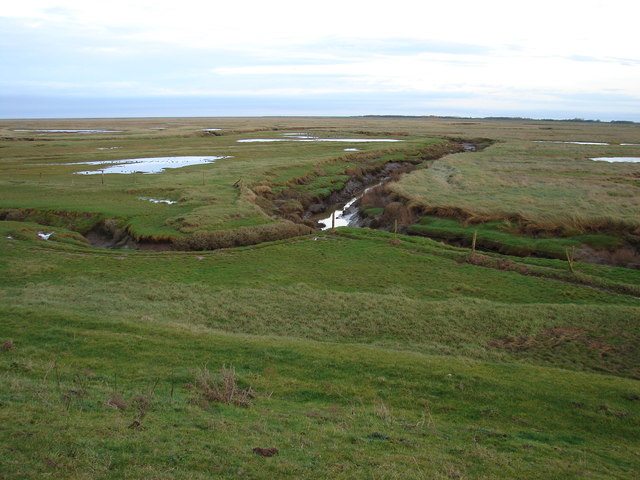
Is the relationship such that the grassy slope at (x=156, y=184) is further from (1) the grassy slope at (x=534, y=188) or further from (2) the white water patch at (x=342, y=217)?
(1) the grassy slope at (x=534, y=188)

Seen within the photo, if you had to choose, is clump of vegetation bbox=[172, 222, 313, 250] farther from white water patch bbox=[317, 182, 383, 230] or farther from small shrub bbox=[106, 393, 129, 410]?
small shrub bbox=[106, 393, 129, 410]

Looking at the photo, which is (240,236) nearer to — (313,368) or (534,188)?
(313,368)

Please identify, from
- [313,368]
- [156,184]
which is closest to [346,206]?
[156,184]

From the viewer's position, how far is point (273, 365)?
1582 cm

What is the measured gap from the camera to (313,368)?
15.7m

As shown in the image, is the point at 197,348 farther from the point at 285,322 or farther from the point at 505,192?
the point at 505,192

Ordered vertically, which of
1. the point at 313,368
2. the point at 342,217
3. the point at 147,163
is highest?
the point at 147,163

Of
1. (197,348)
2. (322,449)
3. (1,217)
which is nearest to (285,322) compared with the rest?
(197,348)

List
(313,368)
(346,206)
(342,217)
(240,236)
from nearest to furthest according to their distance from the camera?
(313,368), (240,236), (342,217), (346,206)

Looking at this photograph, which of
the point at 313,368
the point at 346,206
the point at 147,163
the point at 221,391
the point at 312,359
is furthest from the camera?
the point at 147,163

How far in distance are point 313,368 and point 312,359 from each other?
0.59 m

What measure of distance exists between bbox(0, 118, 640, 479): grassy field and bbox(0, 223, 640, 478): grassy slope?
74 mm

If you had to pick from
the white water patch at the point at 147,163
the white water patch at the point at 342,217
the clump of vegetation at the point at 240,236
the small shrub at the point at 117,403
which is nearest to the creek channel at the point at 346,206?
the white water patch at the point at 342,217

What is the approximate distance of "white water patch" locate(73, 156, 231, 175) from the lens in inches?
2554
